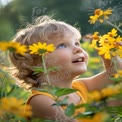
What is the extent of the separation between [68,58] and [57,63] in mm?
45

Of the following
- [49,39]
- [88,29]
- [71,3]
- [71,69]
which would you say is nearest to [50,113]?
[71,69]

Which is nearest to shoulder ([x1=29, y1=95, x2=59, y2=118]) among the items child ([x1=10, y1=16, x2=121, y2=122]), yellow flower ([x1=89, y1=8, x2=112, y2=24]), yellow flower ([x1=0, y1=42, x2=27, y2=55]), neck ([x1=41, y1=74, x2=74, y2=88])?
child ([x1=10, y1=16, x2=121, y2=122])

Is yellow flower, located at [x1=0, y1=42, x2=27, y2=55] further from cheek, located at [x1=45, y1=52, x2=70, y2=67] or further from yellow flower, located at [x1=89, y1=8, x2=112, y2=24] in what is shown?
cheek, located at [x1=45, y1=52, x2=70, y2=67]

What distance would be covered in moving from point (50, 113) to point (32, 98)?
0.09m

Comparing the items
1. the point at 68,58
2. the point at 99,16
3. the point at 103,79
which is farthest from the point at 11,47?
the point at 103,79

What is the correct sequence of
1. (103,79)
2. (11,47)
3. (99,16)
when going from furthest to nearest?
(103,79) → (99,16) → (11,47)

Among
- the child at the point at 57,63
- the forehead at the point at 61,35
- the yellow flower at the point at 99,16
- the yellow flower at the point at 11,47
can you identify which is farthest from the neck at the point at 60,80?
the yellow flower at the point at 11,47

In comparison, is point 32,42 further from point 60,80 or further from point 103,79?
point 103,79

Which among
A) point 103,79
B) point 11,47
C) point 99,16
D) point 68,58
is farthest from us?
point 103,79

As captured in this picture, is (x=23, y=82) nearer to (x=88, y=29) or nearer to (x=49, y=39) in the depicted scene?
(x=49, y=39)

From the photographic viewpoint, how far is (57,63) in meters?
1.32

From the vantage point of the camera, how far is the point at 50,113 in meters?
1.18

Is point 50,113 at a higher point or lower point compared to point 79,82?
lower

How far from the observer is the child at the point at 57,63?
128 cm
